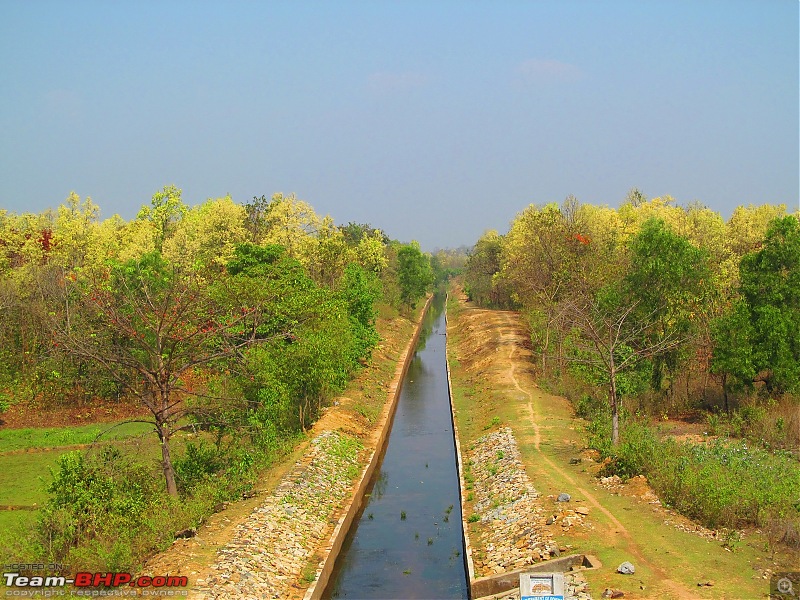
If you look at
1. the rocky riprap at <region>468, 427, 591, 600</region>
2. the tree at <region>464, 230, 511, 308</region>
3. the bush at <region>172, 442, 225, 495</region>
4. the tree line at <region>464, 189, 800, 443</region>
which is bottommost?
the rocky riprap at <region>468, 427, 591, 600</region>

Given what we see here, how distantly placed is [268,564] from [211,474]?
452cm

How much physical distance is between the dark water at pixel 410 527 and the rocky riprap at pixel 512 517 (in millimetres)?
1114

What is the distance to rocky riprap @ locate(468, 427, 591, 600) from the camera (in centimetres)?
1567

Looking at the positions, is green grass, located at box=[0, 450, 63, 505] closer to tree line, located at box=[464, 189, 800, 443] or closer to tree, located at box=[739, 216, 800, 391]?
tree line, located at box=[464, 189, 800, 443]

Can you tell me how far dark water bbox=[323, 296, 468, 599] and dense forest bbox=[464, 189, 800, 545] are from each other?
526 cm

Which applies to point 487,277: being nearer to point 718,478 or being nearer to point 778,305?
point 778,305

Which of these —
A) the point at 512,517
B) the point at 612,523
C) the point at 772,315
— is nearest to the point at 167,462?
the point at 512,517

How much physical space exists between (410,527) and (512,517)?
13.2 feet

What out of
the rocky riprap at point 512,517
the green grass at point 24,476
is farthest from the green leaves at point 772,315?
the green grass at point 24,476

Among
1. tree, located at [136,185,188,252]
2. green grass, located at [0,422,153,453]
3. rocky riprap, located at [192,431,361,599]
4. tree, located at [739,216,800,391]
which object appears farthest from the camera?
tree, located at [136,185,188,252]

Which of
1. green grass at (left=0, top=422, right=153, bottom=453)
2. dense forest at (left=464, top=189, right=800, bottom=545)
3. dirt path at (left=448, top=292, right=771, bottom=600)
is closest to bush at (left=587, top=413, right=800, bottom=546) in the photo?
dense forest at (left=464, top=189, right=800, bottom=545)

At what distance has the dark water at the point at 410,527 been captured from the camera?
1762cm

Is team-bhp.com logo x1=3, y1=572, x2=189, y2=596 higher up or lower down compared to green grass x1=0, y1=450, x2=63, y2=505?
lower down

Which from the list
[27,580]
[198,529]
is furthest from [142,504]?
[27,580]
